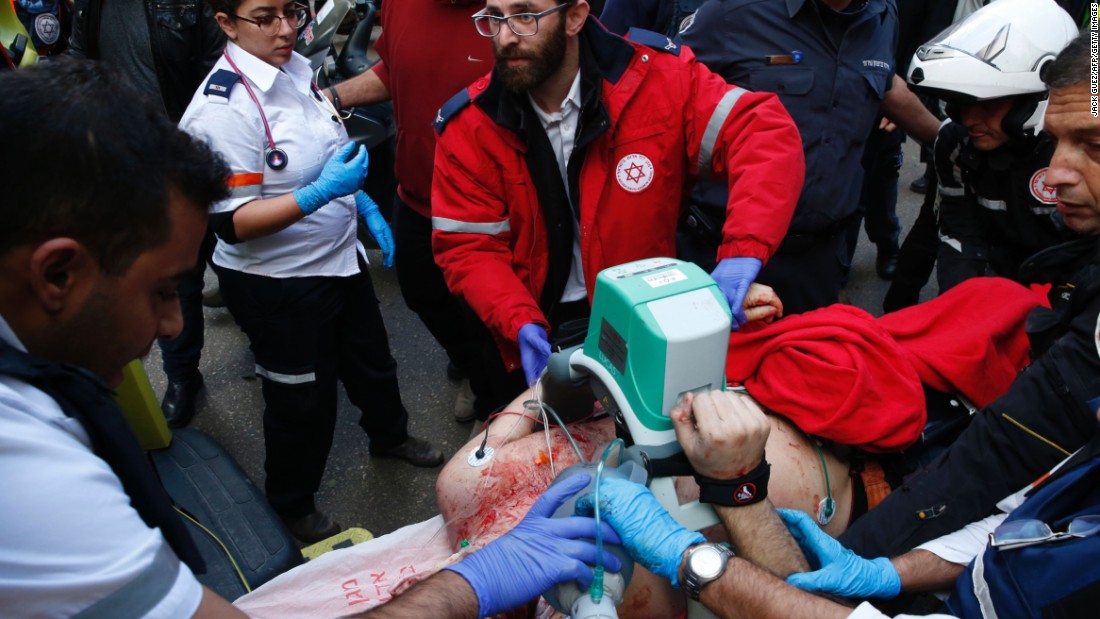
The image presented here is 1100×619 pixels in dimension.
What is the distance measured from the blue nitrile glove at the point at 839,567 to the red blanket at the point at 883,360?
27cm

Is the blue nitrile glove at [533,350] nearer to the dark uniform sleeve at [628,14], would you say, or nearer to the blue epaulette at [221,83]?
the blue epaulette at [221,83]

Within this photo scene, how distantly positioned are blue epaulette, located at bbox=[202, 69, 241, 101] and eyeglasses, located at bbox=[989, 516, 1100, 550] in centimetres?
210

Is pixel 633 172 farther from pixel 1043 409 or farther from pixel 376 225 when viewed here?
pixel 1043 409

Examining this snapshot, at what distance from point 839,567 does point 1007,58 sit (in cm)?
160

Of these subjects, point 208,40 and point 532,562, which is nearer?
point 532,562

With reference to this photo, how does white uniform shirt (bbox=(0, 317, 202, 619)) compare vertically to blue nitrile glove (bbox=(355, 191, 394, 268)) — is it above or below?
above

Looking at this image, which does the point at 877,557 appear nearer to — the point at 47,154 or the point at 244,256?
the point at 47,154

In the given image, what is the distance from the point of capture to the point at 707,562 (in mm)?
1375

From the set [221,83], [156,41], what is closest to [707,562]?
[221,83]

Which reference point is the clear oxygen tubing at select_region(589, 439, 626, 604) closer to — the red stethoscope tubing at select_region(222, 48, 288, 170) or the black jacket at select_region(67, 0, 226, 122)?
the red stethoscope tubing at select_region(222, 48, 288, 170)

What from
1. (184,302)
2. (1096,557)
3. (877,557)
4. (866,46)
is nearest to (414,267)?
(184,302)

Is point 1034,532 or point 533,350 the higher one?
point 1034,532

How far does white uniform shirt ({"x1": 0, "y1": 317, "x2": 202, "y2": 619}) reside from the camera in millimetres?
858

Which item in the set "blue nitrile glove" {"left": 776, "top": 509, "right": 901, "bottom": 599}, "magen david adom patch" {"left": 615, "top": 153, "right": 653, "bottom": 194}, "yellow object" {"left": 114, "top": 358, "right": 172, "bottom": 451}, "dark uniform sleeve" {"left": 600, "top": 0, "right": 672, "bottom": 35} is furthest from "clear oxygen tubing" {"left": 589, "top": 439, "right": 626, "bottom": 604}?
"dark uniform sleeve" {"left": 600, "top": 0, "right": 672, "bottom": 35}
